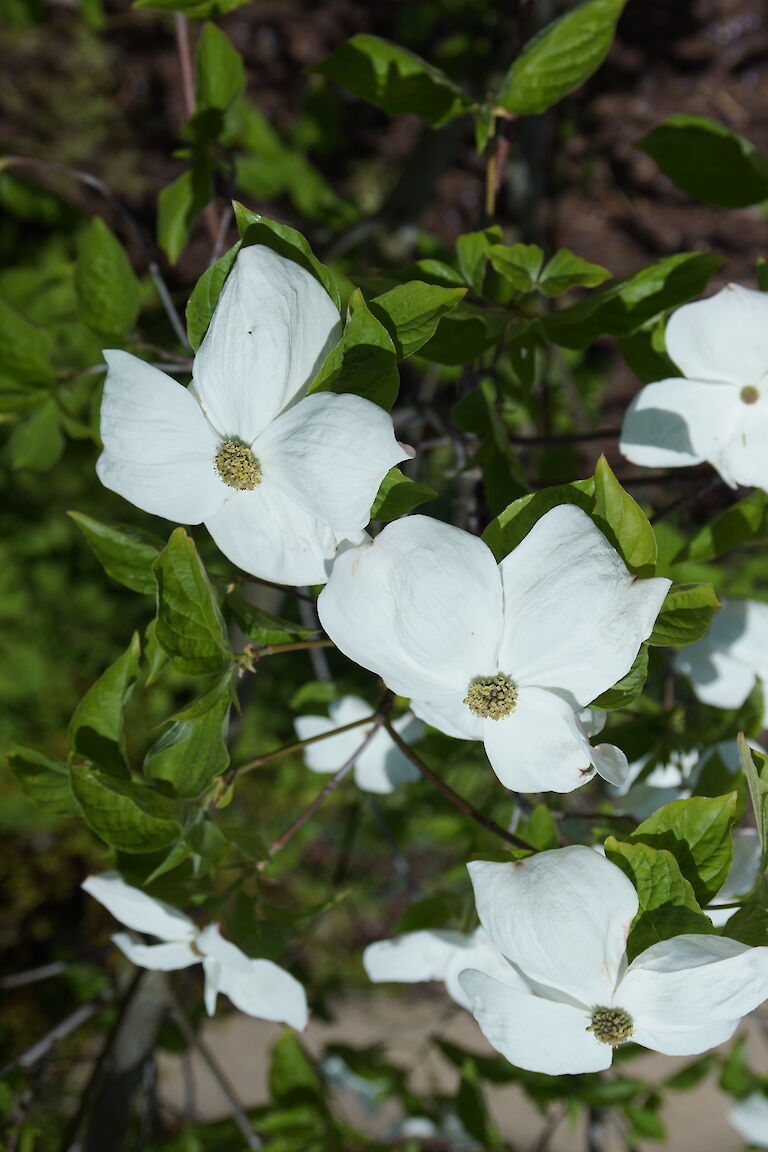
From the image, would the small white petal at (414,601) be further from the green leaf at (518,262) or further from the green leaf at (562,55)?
the green leaf at (562,55)

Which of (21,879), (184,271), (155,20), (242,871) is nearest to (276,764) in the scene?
(21,879)

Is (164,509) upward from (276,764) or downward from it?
upward

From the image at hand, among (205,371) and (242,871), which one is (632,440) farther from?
(242,871)

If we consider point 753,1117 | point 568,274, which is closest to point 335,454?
point 568,274

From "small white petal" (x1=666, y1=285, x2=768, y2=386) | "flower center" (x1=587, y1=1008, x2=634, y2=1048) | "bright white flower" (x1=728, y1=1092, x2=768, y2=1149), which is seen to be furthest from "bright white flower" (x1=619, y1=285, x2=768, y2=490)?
"bright white flower" (x1=728, y1=1092, x2=768, y2=1149)

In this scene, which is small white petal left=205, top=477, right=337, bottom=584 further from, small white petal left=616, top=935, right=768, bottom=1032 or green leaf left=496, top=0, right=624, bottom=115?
green leaf left=496, top=0, right=624, bottom=115

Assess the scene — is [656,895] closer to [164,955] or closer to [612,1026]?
[612,1026]
